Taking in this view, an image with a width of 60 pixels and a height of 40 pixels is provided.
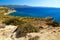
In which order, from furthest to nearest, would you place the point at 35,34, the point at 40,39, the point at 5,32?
the point at 5,32, the point at 35,34, the point at 40,39

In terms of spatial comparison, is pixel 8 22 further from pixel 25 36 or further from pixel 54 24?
pixel 25 36

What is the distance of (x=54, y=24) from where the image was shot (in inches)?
703

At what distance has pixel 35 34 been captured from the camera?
12828mm

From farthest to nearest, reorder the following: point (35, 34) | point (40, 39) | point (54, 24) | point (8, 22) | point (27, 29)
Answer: point (8, 22) → point (54, 24) → point (27, 29) → point (35, 34) → point (40, 39)

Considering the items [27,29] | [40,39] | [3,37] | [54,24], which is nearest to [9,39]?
[3,37]

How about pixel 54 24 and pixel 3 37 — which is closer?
pixel 3 37

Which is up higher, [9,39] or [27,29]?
[27,29]

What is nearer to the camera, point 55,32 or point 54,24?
point 55,32

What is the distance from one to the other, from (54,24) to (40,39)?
6.33 metres

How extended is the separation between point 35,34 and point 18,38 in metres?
1.46

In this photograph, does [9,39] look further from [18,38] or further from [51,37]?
[51,37]

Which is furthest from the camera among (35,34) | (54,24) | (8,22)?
(8,22)

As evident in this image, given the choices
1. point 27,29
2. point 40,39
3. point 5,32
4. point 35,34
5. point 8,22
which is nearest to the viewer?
point 40,39

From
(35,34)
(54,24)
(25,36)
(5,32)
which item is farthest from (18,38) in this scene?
(54,24)
